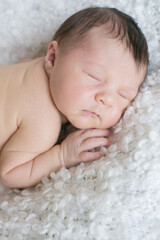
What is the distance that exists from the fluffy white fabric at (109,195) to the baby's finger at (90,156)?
1.2 inches

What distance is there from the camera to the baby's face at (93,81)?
1012 millimetres

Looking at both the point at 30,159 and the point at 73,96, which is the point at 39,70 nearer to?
the point at 73,96

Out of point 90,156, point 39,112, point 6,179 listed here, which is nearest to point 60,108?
point 39,112

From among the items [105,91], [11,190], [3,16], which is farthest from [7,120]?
[3,16]

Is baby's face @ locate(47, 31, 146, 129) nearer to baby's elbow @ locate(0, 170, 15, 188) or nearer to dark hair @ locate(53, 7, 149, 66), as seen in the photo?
dark hair @ locate(53, 7, 149, 66)

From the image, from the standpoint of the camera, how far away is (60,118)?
1110 mm

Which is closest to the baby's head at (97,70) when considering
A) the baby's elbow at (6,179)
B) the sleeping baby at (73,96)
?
the sleeping baby at (73,96)

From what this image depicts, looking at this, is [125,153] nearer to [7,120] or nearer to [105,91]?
[105,91]

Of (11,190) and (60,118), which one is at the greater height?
(60,118)

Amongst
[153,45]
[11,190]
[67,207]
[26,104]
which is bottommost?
[11,190]

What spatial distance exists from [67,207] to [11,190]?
0.30 metres

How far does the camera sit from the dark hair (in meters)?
1.06

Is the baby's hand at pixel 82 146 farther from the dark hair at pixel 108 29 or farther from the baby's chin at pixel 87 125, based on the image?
the dark hair at pixel 108 29

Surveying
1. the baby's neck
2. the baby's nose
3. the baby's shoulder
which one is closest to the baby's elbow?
the baby's shoulder
